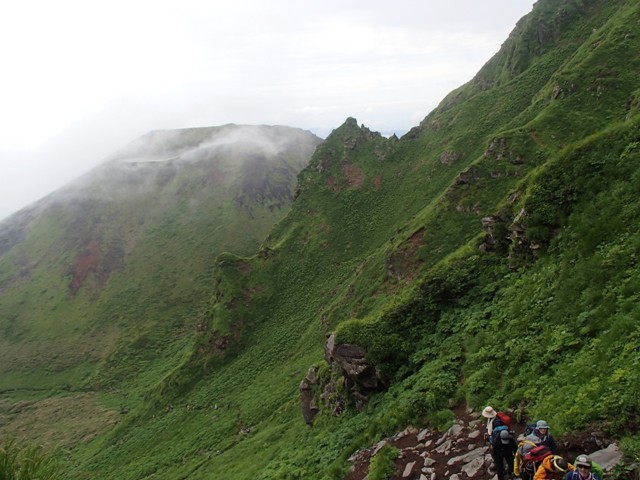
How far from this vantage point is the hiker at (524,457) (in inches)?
488

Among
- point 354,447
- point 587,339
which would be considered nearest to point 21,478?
point 354,447

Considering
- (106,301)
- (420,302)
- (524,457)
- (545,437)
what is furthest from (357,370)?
(106,301)

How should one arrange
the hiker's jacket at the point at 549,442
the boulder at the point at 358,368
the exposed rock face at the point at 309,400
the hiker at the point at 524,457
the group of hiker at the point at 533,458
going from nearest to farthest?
the group of hiker at the point at 533,458
the hiker at the point at 524,457
the hiker's jacket at the point at 549,442
the boulder at the point at 358,368
the exposed rock face at the point at 309,400

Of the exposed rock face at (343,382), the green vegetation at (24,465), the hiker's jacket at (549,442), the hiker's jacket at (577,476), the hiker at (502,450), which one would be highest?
the green vegetation at (24,465)

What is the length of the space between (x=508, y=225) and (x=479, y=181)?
24652mm

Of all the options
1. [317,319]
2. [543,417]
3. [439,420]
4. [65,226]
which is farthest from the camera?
[65,226]

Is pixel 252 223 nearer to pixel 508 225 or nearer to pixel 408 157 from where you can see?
pixel 408 157

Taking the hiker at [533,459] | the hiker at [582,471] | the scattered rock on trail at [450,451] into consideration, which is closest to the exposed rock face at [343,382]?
the scattered rock on trail at [450,451]

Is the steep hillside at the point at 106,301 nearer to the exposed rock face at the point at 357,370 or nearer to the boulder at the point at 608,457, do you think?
the exposed rock face at the point at 357,370

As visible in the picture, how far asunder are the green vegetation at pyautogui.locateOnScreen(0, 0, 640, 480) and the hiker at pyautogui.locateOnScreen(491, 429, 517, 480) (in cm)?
188

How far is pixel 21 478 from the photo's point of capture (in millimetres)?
16719

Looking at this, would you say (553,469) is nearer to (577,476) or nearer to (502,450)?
(577,476)

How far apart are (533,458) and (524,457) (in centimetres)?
29

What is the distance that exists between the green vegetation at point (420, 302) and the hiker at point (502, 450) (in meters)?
1.88
